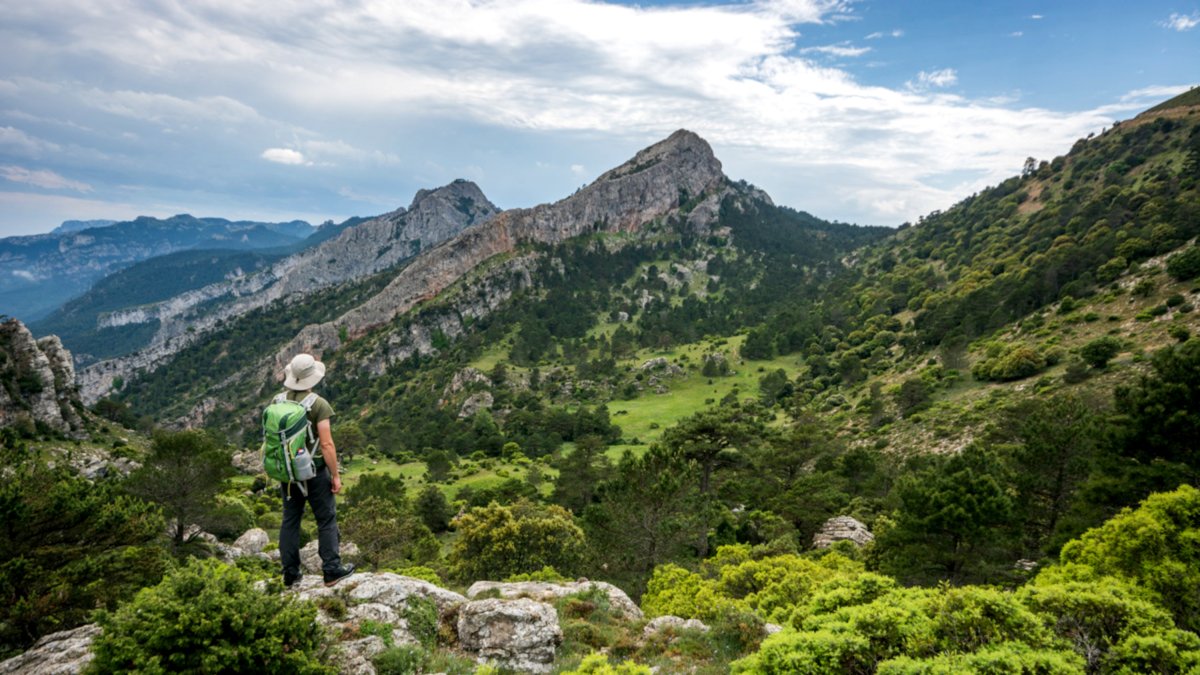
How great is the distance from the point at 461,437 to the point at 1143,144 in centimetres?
15463

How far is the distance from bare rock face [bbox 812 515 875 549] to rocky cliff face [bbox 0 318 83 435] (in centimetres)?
8198

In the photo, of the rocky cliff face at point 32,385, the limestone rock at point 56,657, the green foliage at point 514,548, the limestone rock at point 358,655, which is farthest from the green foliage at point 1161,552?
the rocky cliff face at point 32,385

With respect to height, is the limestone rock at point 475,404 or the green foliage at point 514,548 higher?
the green foliage at point 514,548

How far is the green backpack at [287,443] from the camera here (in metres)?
7.93

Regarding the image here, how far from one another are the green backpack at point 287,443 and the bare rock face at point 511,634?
17.1ft

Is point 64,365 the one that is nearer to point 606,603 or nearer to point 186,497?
point 186,497

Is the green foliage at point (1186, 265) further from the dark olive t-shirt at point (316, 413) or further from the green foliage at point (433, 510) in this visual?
the green foliage at point (433, 510)

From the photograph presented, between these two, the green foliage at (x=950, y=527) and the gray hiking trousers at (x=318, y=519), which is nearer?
the gray hiking trousers at (x=318, y=519)

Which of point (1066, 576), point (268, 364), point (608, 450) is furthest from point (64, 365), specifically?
point (268, 364)

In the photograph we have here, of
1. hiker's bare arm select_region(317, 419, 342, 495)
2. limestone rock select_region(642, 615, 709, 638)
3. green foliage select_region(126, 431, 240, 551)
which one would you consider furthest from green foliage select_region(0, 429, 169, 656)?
green foliage select_region(126, 431, 240, 551)

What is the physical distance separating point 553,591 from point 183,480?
24.3 meters

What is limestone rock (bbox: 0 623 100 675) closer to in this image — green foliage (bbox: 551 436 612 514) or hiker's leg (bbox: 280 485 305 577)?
hiker's leg (bbox: 280 485 305 577)

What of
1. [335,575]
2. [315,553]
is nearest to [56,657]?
[335,575]

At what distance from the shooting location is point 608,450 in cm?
7619
